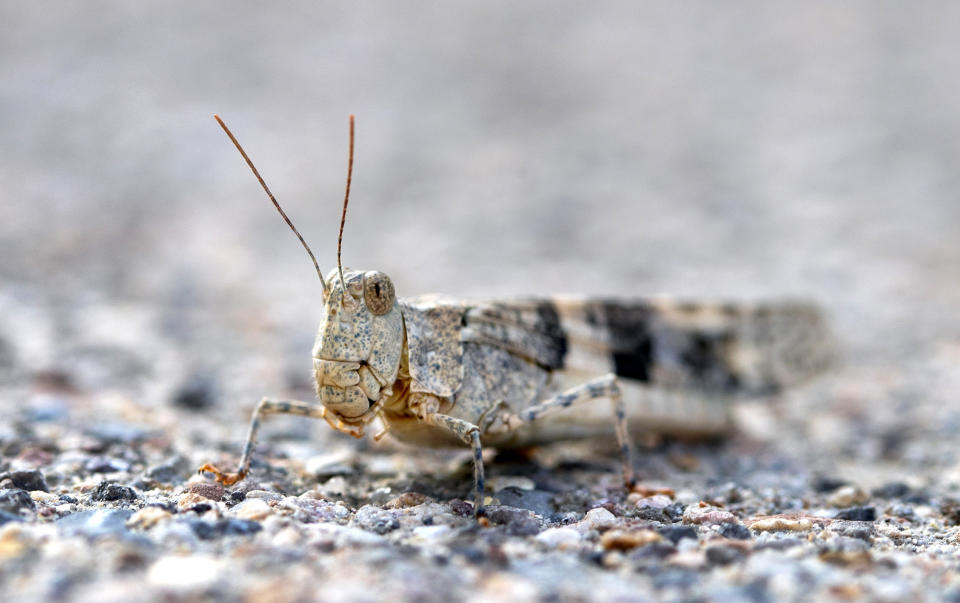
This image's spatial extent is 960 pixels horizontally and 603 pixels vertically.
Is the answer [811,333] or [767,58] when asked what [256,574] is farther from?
[767,58]

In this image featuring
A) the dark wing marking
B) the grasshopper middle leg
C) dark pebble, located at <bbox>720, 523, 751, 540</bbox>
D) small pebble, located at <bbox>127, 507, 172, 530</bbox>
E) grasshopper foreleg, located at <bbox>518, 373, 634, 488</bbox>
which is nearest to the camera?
small pebble, located at <bbox>127, 507, 172, 530</bbox>

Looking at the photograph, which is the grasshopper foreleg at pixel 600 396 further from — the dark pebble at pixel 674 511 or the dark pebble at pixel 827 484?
the dark pebble at pixel 827 484

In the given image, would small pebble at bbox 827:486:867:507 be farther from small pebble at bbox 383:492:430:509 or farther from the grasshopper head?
the grasshopper head

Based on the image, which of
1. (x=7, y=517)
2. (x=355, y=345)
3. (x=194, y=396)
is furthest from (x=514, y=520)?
(x=194, y=396)

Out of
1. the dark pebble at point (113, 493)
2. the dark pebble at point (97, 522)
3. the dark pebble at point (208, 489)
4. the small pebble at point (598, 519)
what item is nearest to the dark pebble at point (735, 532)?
the small pebble at point (598, 519)

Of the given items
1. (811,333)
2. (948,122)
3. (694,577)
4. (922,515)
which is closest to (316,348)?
(694,577)

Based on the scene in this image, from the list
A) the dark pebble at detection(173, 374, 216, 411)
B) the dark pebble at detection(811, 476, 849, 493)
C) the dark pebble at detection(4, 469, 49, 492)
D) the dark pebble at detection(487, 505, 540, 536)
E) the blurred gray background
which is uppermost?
the blurred gray background

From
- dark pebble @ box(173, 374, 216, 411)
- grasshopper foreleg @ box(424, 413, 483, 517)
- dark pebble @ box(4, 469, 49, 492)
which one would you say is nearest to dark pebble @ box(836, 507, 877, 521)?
grasshopper foreleg @ box(424, 413, 483, 517)
